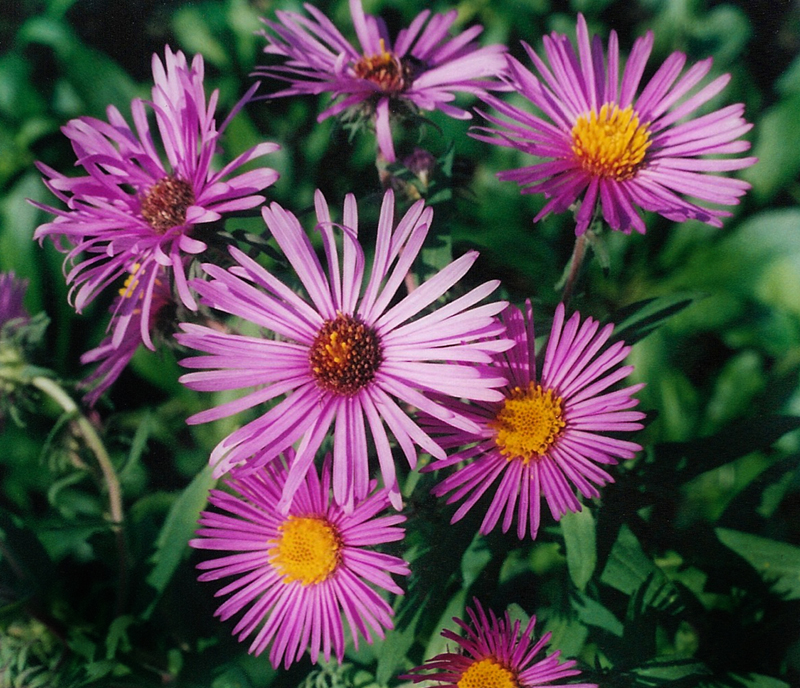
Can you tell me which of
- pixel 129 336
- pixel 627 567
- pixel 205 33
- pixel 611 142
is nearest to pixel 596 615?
pixel 627 567

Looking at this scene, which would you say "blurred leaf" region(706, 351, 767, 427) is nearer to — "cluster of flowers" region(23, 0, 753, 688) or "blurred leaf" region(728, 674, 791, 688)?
"blurred leaf" region(728, 674, 791, 688)

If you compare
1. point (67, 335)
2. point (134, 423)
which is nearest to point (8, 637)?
point (134, 423)

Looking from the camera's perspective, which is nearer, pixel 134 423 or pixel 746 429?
pixel 746 429

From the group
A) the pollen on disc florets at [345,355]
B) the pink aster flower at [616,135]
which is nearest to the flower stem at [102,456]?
the pollen on disc florets at [345,355]

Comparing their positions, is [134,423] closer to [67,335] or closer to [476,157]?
[67,335]

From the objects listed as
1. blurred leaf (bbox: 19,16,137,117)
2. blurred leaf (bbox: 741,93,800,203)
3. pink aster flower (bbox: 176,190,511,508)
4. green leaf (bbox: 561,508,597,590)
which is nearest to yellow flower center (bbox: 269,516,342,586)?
pink aster flower (bbox: 176,190,511,508)

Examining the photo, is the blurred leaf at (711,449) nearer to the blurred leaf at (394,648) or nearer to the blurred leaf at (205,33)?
the blurred leaf at (394,648)

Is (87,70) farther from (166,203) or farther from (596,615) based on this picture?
(596,615)
